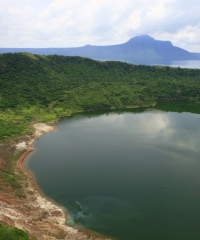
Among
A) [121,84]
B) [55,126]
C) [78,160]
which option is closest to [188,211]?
[78,160]

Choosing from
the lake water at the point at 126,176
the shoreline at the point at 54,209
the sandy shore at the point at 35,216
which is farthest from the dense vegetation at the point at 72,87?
the sandy shore at the point at 35,216

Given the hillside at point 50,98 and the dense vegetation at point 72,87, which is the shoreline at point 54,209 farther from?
the dense vegetation at point 72,87

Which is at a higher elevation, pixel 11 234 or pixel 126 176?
pixel 126 176

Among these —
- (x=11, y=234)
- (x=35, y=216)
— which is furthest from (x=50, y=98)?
(x=11, y=234)

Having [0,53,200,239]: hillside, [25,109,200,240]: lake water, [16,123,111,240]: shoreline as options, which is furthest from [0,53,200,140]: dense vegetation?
[16,123,111,240]: shoreline

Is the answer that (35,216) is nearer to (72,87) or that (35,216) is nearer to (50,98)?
(50,98)
